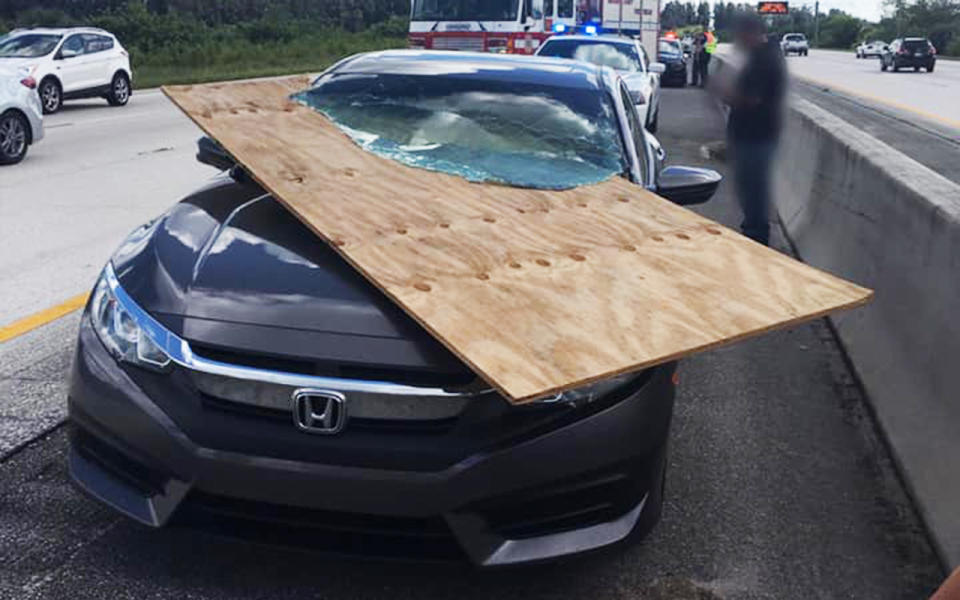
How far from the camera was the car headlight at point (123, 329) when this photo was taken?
3.30m

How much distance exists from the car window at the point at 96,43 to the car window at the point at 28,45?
2.57 feet

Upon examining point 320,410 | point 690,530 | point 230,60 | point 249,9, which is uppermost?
point 249,9

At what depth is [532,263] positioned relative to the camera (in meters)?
3.75

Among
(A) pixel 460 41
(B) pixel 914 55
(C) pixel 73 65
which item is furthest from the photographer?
(B) pixel 914 55

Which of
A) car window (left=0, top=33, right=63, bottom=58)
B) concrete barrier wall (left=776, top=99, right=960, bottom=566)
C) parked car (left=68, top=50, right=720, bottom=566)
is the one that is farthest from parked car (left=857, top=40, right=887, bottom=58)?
parked car (left=68, top=50, right=720, bottom=566)

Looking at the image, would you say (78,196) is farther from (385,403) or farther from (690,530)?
(385,403)

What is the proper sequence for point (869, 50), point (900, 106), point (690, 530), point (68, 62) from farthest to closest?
point (869, 50)
point (900, 106)
point (68, 62)
point (690, 530)

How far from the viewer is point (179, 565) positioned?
11.6 ft

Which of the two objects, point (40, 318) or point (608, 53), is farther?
point (608, 53)

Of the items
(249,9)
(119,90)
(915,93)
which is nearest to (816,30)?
(249,9)

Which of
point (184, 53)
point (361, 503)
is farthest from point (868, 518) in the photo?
point (184, 53)

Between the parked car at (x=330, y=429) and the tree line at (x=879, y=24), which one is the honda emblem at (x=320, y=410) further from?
the tree line at (x=879, y=24)

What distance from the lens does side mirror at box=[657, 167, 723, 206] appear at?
5273mm

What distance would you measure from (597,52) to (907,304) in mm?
13747
